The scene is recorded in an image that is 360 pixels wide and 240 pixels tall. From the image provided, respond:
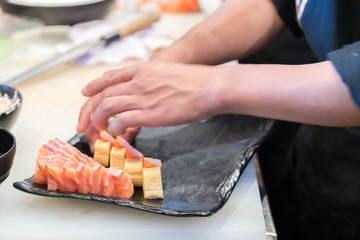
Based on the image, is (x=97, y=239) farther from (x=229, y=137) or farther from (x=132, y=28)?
(x=132, y=28)

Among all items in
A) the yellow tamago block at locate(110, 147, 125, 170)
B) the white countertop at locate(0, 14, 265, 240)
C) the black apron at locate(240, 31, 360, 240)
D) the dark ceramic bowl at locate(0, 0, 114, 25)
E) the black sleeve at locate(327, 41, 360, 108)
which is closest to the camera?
the black sleeve at locate(327, 41, 360, 108)

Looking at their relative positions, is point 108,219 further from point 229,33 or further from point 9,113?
point 229,33

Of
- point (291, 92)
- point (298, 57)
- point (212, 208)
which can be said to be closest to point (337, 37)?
point (291, 92)

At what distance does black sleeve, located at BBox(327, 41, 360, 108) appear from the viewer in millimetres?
814

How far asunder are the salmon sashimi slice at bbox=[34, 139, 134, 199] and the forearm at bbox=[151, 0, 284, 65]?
0.47 m

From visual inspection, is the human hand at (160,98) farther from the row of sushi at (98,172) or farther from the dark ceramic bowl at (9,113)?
the dark ceramic bowl at (9,113)

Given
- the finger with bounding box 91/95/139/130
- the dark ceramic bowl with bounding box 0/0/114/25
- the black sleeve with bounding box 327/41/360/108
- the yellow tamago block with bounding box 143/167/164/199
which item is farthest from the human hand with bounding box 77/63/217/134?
the dark ceramic bowl with bounding box 0/0/114/25

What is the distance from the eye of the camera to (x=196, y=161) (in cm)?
111

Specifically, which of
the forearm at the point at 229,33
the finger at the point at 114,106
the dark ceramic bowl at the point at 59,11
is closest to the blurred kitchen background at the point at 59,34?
the dark ceramic bowl at the point at 59,11

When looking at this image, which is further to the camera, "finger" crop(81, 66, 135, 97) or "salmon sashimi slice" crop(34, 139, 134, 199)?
"finger" crop(81, 66, 135, 97)

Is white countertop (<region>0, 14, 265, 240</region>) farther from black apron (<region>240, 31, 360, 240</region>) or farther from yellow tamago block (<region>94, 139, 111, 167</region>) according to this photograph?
black apron (<region>240, 31, 360, 240</region>)

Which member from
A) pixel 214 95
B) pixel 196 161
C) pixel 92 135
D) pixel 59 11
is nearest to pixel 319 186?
pixel 196 161

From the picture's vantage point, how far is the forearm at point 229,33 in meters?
1.32

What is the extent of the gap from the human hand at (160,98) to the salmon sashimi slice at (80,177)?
0.39 feet
